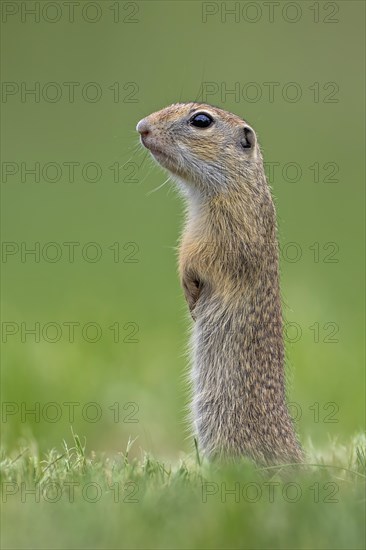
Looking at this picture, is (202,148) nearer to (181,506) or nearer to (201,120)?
(201,120)

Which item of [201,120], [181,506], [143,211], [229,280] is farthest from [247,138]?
[143,211]

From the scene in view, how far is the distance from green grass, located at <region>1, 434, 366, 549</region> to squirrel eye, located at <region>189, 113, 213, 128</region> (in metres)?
2.20

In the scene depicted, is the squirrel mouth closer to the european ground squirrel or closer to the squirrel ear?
the european ground squirrel

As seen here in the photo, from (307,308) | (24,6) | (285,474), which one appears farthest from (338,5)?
(285,474)

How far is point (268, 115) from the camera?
23.5 meters

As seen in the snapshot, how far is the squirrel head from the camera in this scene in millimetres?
6746

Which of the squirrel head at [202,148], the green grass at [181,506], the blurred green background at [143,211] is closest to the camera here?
the green grass at [181,506]

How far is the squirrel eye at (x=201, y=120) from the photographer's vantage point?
272 inches

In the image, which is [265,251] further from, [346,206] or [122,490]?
[346,206]

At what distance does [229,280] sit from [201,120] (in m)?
1.09

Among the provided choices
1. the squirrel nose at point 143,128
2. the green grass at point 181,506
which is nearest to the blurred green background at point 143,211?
the squirrel nose at point 143,128

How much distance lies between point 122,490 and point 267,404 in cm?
124

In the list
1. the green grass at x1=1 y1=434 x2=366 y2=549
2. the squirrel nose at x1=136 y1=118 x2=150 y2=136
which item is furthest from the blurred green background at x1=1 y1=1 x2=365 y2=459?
the green grass at x1=1 y1=434 x2=366 y2=549

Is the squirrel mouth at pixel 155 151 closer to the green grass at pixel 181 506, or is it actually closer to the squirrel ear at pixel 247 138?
the squirrel ear at pixel 247 138
